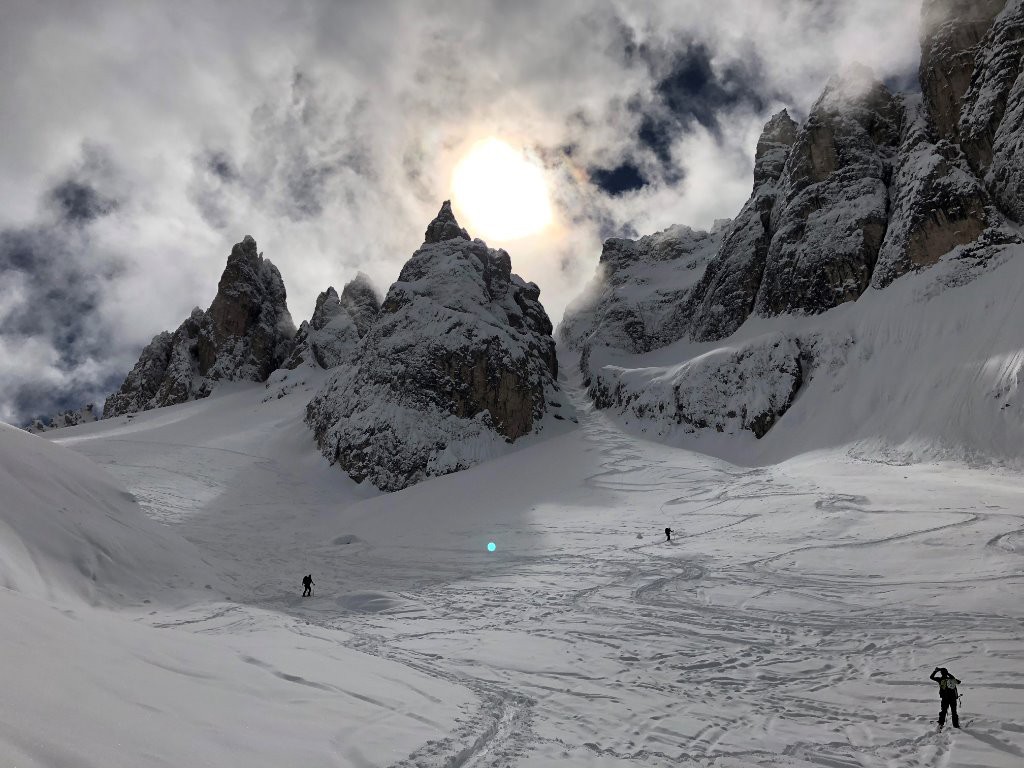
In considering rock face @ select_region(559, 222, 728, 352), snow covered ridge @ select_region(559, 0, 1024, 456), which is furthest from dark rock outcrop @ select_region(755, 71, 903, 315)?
rock face @ select_region(559, 222, 728, 352)

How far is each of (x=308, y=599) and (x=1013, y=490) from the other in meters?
27.5

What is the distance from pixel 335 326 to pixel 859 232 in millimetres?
78512

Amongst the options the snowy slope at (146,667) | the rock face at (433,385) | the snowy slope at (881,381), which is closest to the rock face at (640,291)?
the rock face at (433,385)

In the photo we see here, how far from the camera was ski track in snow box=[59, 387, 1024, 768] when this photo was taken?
817 cm

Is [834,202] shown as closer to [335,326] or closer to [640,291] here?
[640,291]

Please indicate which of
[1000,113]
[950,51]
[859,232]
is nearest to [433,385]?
[859,232]

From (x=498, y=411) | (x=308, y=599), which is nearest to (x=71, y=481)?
(x=308, y=599)

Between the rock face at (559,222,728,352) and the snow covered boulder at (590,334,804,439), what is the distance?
3945 centimetres

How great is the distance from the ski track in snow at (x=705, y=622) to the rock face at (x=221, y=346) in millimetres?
74420

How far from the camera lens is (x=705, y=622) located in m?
14.5

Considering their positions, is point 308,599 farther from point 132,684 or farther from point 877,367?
point 877,367

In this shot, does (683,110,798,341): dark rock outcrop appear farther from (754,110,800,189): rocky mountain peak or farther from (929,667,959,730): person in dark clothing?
(929,667,959,730): person in dark clothing

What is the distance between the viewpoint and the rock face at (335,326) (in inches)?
3681

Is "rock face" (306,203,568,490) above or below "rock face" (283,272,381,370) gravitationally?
below
